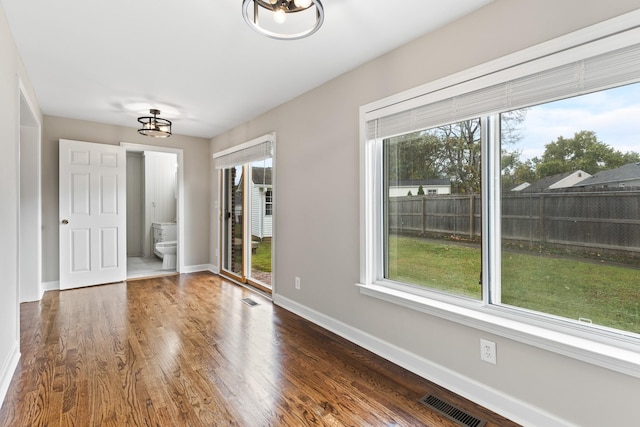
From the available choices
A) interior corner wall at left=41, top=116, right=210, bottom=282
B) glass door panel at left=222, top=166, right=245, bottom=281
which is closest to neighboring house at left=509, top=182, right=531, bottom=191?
glass door panel at left=222, top=166, right=245, bottom=281

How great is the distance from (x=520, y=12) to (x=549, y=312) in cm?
165

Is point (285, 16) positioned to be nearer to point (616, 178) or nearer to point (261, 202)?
point (616, 178)

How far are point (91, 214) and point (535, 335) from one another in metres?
5.24

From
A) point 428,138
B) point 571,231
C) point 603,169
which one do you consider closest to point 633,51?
point 603,169

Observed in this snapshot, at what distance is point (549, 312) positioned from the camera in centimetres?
174

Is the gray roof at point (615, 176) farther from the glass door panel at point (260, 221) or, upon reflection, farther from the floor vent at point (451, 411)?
the glass door panel at point (260, 221)

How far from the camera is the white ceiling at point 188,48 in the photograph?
1.99m

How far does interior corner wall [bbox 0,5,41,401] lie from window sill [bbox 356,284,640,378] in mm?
2630

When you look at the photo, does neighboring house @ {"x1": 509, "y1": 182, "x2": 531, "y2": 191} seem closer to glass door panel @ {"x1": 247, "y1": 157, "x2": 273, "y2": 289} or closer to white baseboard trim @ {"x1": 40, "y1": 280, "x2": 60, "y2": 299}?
glass door panel @ {"x1": 247, "y1": 157, "x2": 273, "y2": 289}

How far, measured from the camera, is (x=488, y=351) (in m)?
1.86

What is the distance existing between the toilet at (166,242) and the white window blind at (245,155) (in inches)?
70.8

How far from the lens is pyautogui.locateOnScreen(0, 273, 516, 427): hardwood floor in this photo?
179 cm

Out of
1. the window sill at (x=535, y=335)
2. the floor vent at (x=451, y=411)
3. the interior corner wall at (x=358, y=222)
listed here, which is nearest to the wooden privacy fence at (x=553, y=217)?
the window sill at (x=535, y=335)

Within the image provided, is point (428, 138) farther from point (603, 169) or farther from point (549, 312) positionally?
point (549, 312)
